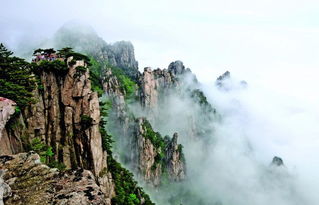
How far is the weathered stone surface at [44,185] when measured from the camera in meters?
12.3

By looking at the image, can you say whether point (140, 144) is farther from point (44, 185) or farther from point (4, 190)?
point (4, 190)

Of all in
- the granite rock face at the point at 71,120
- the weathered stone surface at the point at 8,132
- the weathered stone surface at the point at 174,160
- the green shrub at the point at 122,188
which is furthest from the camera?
the weathered stone surface at the point at 174,160

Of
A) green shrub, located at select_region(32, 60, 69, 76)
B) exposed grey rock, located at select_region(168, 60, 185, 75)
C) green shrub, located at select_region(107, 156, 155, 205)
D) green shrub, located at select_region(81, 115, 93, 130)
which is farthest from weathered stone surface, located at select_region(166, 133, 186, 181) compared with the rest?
green shrub, located at select_region(32, 60, 69, 76)

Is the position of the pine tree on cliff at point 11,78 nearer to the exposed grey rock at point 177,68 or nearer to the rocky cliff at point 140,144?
the rocky cliff at point 140,144

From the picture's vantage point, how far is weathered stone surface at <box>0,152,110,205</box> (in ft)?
40.3

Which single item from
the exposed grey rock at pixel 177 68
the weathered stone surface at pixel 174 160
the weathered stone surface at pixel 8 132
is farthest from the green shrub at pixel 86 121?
the exposed grey rock at pixel 177 68

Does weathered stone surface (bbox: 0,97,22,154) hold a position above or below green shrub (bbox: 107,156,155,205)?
above

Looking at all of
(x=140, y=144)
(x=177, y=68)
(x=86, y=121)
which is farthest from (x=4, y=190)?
(x=177, y=68)

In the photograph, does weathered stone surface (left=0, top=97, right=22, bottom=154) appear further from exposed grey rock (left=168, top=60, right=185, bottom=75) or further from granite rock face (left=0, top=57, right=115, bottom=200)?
exposed grey rock (left=168, top=60, right=185, bottom=75)

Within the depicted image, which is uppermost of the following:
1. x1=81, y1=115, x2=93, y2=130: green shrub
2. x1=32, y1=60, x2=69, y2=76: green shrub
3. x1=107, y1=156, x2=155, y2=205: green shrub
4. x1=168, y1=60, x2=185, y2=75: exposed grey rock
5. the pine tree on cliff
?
x1=168, y1=60, x2=185, y2=75: exposed grey rock

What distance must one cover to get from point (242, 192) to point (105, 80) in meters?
93.4

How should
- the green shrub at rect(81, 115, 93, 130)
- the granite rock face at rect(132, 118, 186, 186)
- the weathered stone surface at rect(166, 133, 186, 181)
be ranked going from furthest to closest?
1. the weathered stone surface at rect(166, 133, 186, 181)
2. the granite rock face at rect(132, 118, 186, 186)
3. the green shrub at rect(81, 115, 93, 130)

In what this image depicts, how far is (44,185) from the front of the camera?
1341cm

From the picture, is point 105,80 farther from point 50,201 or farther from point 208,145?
point 50,201
